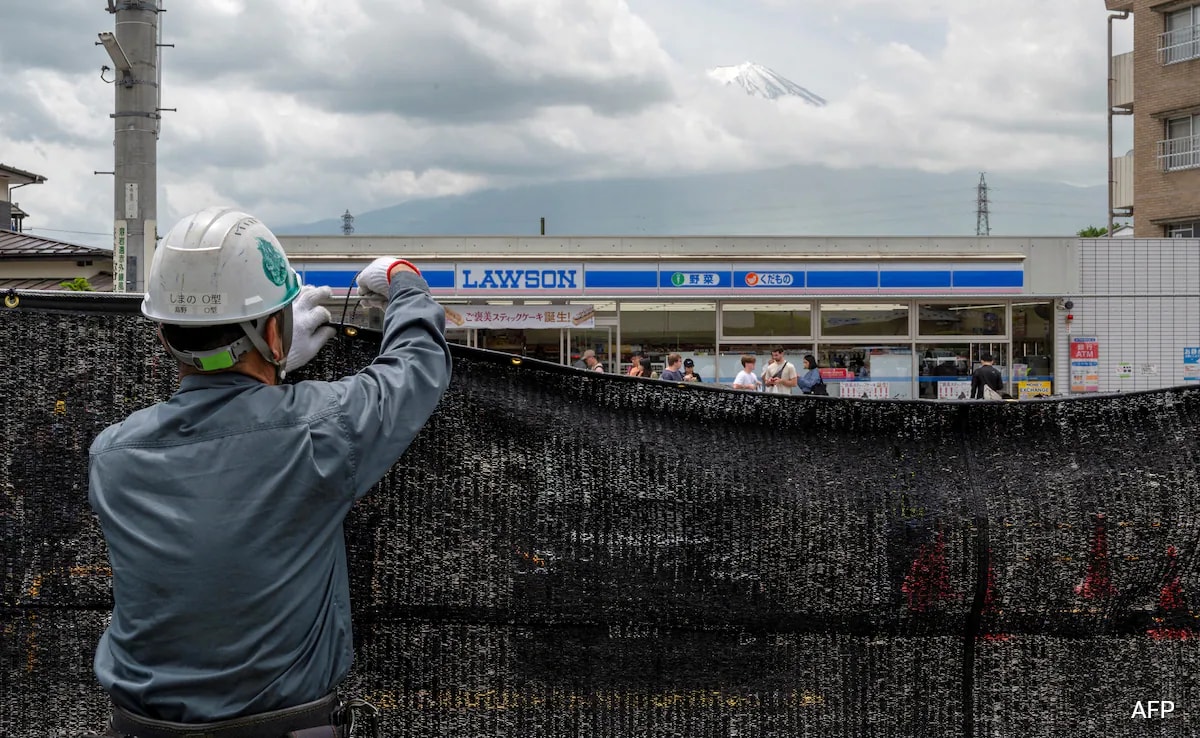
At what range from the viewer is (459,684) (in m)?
2.51

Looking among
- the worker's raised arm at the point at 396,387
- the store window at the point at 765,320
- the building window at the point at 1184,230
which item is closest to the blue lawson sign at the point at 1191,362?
the building window at the point at 1184,230

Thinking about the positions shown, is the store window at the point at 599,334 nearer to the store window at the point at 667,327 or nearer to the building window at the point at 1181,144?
the store window at the point at 667,327

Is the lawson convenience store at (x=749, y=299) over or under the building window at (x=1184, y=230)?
under

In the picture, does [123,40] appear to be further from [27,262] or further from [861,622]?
[27,262]

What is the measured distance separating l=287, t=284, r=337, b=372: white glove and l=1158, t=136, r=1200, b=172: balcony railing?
3383 cm

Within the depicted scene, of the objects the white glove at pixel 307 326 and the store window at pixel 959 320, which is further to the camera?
the store window at pixel 959 320

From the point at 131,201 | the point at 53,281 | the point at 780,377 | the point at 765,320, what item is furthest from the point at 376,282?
the point at 53,281

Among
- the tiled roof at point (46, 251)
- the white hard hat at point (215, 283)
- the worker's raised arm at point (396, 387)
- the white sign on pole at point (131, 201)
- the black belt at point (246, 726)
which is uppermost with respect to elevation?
the tiled roof at point (46, 251)

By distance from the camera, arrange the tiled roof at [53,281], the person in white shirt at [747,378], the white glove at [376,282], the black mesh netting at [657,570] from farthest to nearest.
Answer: the tiled roof at [53,281] → the person in white shirt at [747,378] → the black mesh netting at [657,570] → the white glove at [376,282]

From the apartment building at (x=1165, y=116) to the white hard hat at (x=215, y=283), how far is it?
32777 millimetres

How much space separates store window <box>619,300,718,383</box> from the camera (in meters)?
24.1

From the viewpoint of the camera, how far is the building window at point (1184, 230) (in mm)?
30766

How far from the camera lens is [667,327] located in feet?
79.6

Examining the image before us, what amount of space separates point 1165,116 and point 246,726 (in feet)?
116
